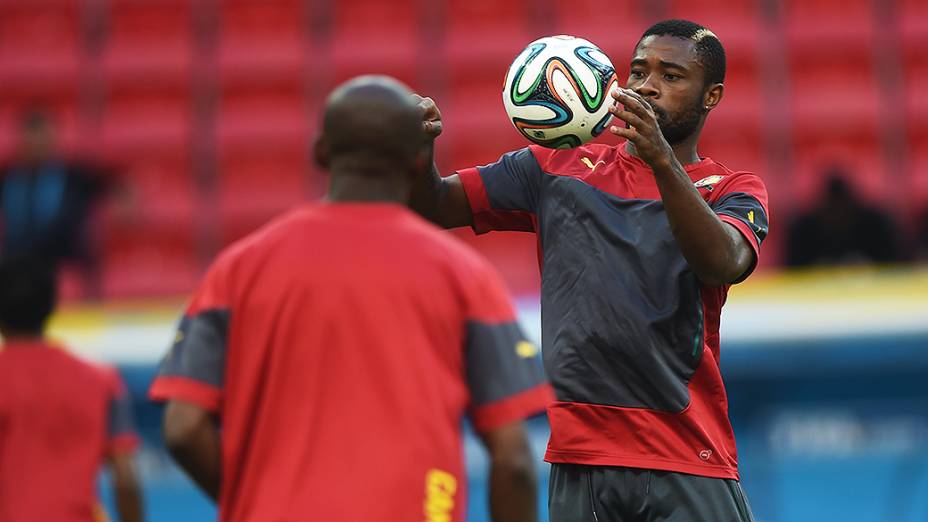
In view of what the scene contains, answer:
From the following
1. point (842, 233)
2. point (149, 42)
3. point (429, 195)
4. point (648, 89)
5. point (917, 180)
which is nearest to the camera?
point (648, 89)

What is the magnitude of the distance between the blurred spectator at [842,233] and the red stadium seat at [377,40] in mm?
4240

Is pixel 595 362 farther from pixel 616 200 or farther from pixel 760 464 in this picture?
pixel 760 464

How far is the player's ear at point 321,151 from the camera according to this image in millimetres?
3375

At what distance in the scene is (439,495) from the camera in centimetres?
328

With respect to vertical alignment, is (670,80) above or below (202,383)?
above

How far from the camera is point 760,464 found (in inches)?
325

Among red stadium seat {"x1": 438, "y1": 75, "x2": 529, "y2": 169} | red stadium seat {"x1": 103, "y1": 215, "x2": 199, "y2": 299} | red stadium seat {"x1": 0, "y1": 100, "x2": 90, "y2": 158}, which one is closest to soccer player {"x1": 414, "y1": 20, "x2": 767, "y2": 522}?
red stadium seat {"x1": 103, "y1": 215, "x2": 199, "y2": 299}

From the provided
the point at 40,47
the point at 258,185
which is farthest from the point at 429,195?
the point at 40,47

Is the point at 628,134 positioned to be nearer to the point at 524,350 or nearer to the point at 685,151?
the point at 685,151

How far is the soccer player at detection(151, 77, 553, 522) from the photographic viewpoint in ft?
10.5

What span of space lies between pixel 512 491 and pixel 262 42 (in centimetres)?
1052

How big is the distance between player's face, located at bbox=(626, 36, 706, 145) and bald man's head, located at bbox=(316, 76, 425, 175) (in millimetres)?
1496

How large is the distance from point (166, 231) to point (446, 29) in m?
3.31

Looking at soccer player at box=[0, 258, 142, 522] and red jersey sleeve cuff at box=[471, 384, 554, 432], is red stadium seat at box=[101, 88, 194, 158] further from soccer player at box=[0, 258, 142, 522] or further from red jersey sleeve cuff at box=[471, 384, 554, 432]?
red jersey sleeve cuff at box=[471, 384, 554, 432]
